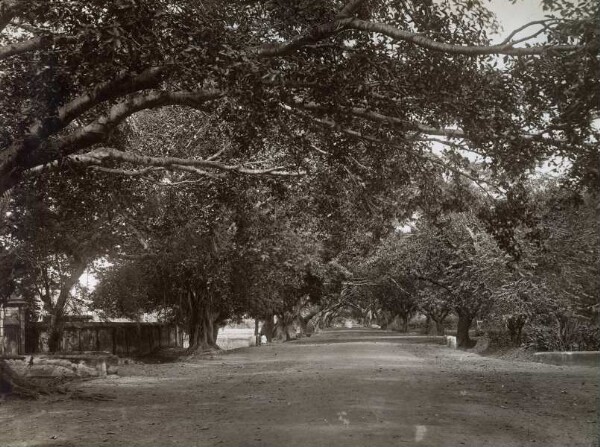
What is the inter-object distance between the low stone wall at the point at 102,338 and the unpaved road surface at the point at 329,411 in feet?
36.0

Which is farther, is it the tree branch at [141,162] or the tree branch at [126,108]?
the tree branch at [141,162]

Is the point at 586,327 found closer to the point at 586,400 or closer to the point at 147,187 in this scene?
the point at 586,400

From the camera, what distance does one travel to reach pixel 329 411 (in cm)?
920

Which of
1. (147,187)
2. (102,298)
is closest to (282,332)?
(102,298)

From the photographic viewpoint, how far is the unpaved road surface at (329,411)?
7352mm

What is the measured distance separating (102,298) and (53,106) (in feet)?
58.1

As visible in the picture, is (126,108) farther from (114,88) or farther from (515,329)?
(515,329)

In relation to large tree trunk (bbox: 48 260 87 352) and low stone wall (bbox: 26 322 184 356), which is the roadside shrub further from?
low stone wall (bbox: 26 322 184 356)

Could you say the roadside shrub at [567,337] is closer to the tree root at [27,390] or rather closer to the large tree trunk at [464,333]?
the large tree trunk at [464,333]

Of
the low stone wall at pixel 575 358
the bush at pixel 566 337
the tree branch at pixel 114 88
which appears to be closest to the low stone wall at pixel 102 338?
the bush at pixel 566 337

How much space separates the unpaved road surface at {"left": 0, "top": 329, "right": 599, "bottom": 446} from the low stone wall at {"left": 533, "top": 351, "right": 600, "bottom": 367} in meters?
1.15

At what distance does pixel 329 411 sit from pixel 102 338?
20.2m

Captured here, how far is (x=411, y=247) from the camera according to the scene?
105ft

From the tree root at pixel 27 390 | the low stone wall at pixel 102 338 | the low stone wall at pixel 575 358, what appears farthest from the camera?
the low stone wall at pixel 102 338
